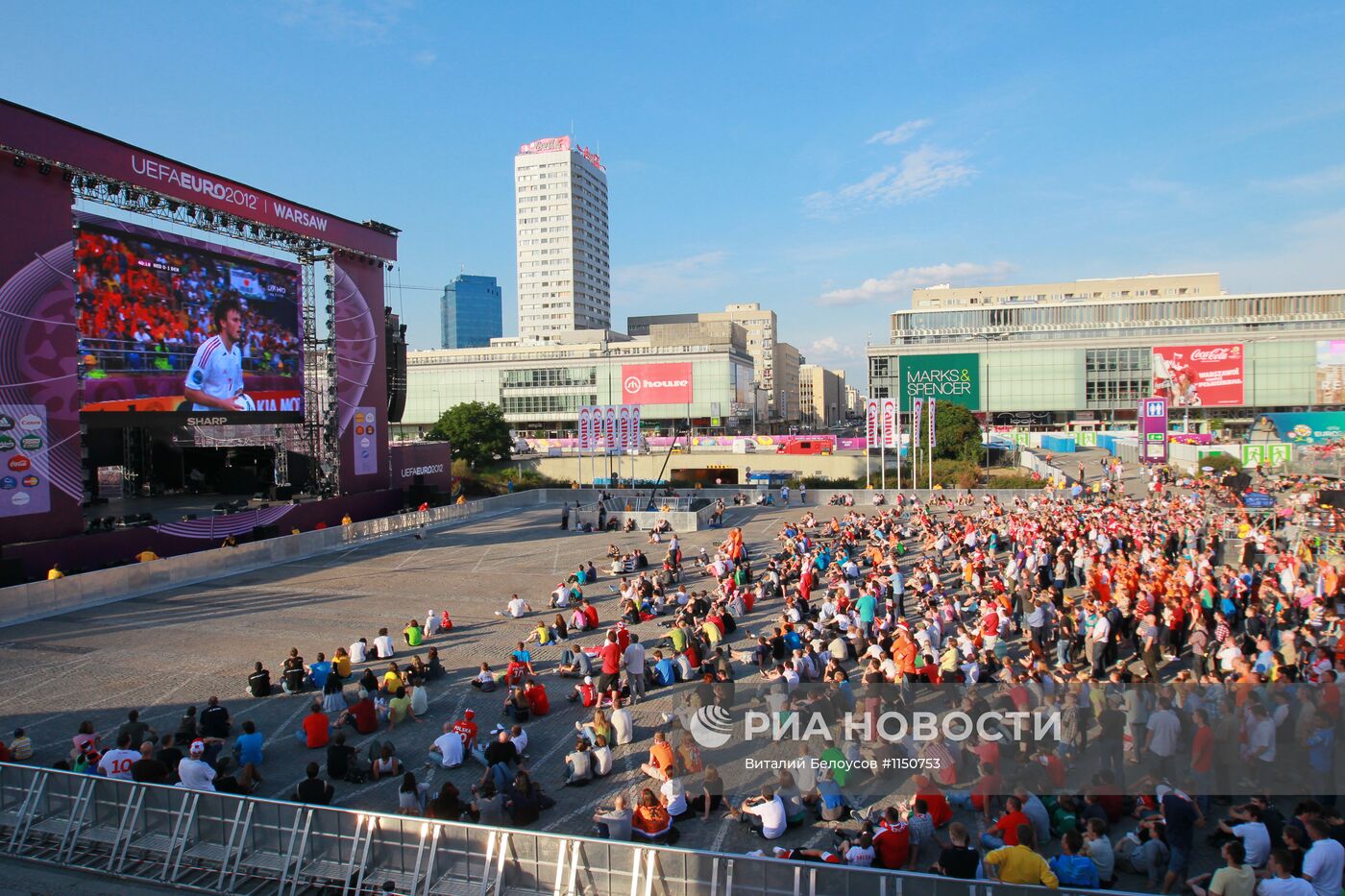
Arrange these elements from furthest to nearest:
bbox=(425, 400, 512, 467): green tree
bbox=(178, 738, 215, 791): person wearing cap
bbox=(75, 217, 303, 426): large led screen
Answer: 1. bbox=(425, 400, 512, 467): green tree
2. bbox=(75, 217, 303, 426): large led screen
3. bbox=(178, 738, 215, 791): person wearing cap

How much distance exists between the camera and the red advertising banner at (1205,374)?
8544 cm

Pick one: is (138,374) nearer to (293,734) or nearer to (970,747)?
(293,734)

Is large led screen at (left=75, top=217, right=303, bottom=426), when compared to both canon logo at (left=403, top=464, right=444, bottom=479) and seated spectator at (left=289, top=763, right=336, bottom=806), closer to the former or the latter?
canon logo at (left=403, top=464, right=444, bottom=479)

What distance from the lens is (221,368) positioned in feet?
97.5

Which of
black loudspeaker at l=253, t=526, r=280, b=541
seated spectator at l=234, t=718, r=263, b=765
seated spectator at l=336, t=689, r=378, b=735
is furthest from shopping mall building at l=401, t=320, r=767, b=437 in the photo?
seated spectator at l=234, t=718, r=263, b=765

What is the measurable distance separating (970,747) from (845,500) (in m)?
31.0

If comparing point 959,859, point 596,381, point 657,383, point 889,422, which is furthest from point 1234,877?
point 596,381

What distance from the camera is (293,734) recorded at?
39.7ft

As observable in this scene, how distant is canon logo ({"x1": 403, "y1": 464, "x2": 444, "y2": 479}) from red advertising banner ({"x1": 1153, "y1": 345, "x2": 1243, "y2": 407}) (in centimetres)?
7440

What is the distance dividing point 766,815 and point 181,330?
2734cm

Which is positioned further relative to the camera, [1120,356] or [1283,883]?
[1120,356]

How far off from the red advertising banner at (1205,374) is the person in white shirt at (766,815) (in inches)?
3575

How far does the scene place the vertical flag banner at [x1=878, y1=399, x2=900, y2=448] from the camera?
4088cm

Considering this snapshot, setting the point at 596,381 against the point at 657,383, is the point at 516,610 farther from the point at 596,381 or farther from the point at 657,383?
the point at 596,381
